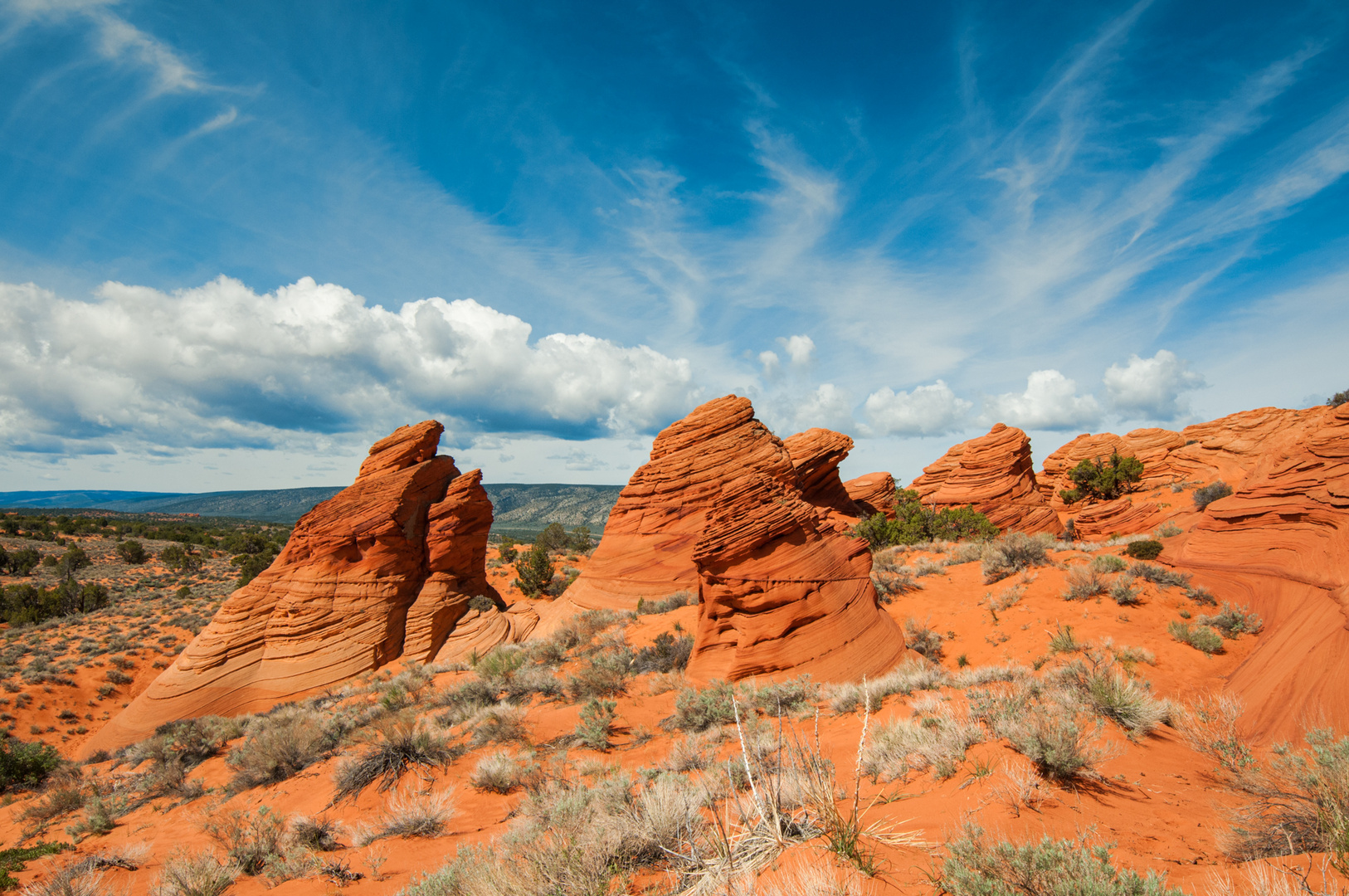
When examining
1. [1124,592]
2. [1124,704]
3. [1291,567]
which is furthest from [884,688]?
[1291,567]

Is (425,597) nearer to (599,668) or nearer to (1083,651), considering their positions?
(599,668)

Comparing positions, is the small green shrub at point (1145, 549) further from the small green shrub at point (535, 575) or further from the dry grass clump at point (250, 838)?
the small green shrub at point (535, 575)

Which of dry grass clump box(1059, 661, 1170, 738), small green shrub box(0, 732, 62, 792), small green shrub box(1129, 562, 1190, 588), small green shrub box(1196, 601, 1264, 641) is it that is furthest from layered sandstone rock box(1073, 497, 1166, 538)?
small green shrub box(0, 732, 62, 792)

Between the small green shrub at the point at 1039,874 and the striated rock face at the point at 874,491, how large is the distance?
30.2 m

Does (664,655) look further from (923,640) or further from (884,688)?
(923,640)

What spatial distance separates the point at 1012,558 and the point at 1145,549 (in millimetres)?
2735

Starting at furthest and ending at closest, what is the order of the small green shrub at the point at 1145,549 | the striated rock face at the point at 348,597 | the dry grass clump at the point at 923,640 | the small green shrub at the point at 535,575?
the small green shrub at the point at 535,575 → the striated rock face at the point at 348,597 → the small green shrub at the point at 1145,549 → the dry grass clump at the point at 923,640

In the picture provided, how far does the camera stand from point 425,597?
19375 mm

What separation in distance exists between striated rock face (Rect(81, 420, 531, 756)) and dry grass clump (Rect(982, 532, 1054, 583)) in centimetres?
1777

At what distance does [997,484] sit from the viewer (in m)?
30.9

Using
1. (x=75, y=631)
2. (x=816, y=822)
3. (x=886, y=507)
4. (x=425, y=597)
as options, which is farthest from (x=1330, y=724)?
(x=75, y=631)

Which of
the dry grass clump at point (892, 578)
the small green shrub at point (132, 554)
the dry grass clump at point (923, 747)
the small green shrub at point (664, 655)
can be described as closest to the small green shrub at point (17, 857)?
the small green shrub at point (664, 655)

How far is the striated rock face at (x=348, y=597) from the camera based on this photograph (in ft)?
52.2

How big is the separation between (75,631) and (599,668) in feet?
105
